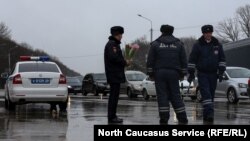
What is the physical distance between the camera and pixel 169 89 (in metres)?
10.3

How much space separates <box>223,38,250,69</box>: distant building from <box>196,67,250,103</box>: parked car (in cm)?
685

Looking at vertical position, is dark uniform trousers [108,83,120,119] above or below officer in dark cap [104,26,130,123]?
below

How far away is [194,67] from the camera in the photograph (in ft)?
36.7

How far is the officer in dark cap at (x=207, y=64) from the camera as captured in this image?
438 inches

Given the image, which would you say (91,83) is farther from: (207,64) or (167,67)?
(167,67)

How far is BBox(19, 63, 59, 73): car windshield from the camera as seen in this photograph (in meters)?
15.0

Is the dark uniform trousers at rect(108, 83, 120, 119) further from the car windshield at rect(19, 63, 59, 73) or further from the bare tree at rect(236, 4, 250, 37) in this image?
the bare tree at rect(236, 4, 250, 37)

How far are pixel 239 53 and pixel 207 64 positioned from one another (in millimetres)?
20070

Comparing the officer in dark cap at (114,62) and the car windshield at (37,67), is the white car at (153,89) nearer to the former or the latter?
the car windshield at (37,67)

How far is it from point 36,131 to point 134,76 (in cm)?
2197

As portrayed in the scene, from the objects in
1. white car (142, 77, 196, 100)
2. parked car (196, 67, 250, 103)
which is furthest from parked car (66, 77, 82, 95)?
parked car (196, 67, 250, 103)

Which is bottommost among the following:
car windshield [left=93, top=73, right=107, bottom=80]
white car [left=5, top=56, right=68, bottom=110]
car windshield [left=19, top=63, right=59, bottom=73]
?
car windshield [left=93, top=73, right=107, bottom=80]

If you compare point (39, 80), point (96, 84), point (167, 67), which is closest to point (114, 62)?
point (167, 67)

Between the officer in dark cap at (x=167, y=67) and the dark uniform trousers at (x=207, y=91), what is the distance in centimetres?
104
